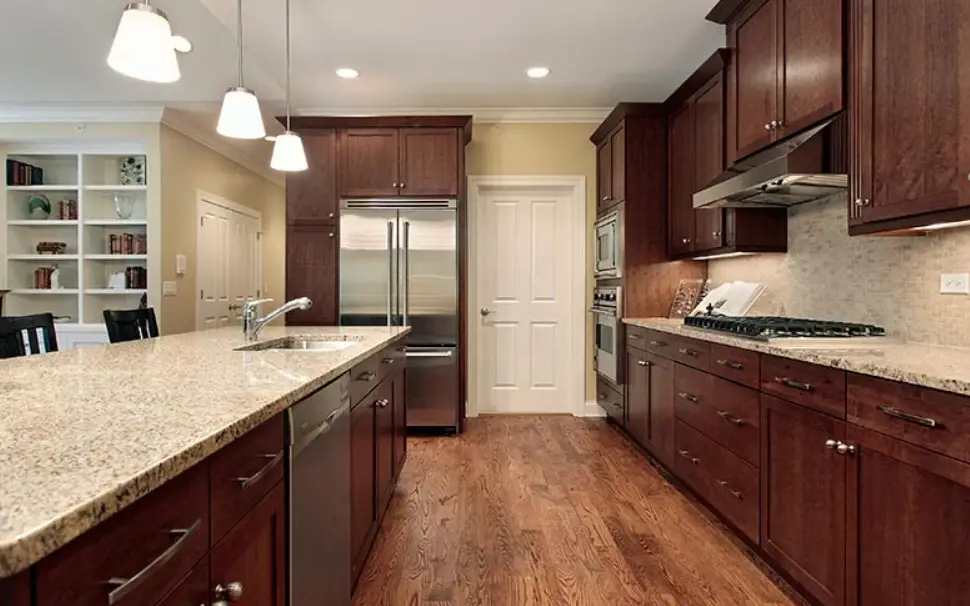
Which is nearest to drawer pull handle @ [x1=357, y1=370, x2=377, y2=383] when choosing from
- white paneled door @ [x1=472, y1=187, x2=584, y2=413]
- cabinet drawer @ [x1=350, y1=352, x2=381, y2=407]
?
cabinet drawer @ [x1=350, y1=352, x2=381, y2=407]

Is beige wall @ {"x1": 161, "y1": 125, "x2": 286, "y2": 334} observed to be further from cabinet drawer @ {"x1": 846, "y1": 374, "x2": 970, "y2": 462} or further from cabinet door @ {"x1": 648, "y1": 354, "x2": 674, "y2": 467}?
cabinet drawer @ {"x1": 846, "y1": 374, "x2": 970, "y2": 462}

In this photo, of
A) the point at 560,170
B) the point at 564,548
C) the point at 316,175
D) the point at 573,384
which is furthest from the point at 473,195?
the point at 564,548

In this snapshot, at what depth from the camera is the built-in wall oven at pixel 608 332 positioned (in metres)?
4.19

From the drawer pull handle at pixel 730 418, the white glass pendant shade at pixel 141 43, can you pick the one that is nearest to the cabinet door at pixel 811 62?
the drawer pull handle at pixel 730 418

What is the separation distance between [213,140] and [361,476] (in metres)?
4.93

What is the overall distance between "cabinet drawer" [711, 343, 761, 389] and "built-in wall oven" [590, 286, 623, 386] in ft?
5.10

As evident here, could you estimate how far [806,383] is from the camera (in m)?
1.91

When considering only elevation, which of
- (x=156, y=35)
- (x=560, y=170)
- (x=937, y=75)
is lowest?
(x=937, y=75)

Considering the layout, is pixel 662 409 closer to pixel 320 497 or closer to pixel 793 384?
pixel 793 384

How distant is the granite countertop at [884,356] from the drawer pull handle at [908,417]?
9 centimetres

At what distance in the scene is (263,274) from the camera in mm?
7473

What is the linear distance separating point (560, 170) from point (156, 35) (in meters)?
3.69

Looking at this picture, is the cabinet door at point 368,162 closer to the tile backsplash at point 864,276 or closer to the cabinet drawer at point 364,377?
the cabinet drawer at point 364,377

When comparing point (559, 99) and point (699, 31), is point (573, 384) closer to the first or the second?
point (559, 99)
